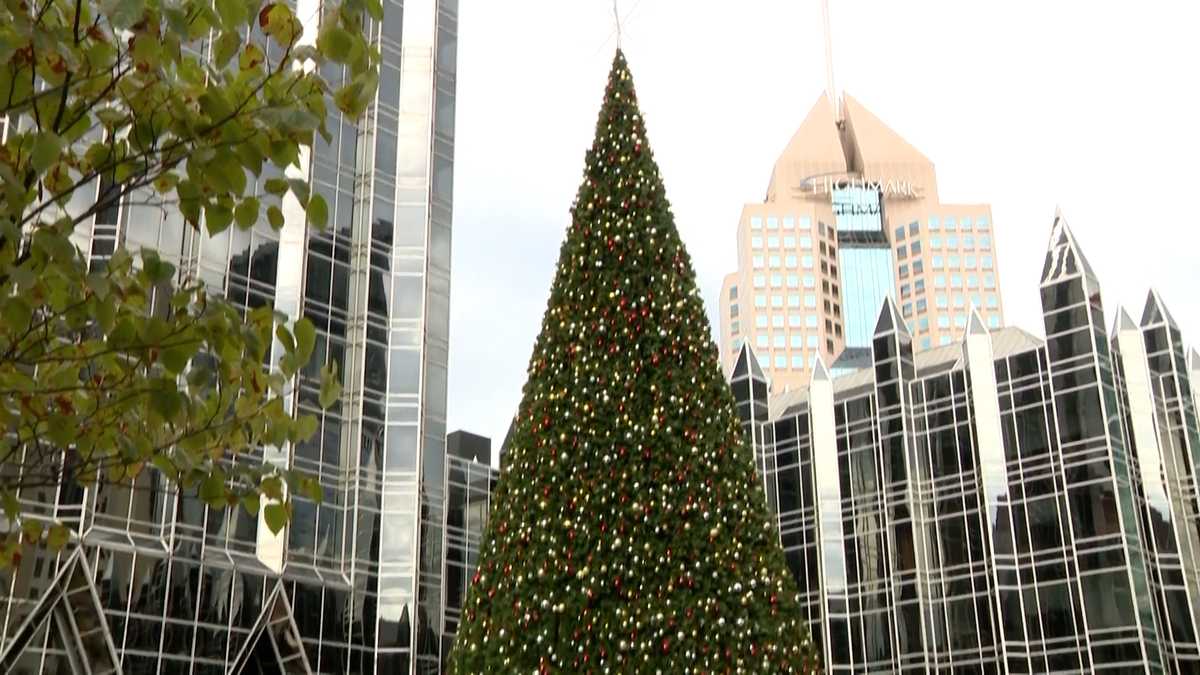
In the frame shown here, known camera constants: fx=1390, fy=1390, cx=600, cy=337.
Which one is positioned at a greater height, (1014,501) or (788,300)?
(788,300)

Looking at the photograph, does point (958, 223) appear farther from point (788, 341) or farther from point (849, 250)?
point (788, 341)

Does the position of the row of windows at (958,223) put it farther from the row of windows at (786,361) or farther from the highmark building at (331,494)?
the highmark building at (331,494)

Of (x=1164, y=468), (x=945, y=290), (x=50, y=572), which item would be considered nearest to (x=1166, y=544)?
(x=1164, y=468)

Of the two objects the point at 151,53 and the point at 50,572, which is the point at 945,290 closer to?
the point at 50,572

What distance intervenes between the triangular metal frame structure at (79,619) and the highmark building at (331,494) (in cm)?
4

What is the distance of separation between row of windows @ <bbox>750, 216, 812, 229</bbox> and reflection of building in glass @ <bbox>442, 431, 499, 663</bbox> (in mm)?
90766

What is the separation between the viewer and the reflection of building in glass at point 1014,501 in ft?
138

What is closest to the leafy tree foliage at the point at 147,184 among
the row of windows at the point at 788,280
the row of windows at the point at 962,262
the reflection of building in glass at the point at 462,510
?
the reflection of building in glass at the point at 462,510

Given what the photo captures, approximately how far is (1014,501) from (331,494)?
2247 centimetres

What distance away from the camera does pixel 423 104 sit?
3878 centimetres

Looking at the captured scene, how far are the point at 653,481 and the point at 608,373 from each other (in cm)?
140

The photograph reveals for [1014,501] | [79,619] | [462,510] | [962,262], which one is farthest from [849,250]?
[79,619]

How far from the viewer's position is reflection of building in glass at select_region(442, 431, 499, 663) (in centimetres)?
3812

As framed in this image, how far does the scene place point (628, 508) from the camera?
15.2 metres
